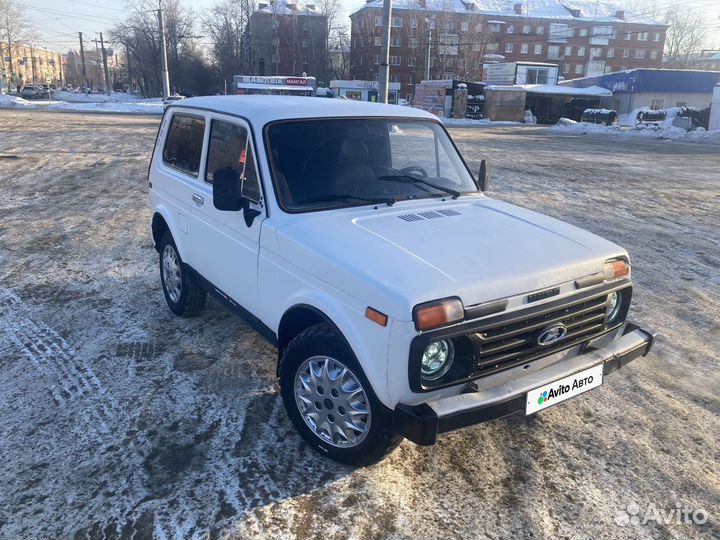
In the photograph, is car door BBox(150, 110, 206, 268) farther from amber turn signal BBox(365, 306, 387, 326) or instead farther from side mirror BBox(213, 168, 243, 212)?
amber turn signal BBox(365, 306, 387, 326)

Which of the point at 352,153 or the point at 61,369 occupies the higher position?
the point at 352,153

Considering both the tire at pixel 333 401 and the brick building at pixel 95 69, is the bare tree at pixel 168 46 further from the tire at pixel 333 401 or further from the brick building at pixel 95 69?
the tire at pixel 333 401

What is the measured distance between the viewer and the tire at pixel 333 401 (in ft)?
9.70

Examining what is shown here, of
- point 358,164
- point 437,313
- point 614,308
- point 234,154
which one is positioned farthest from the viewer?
point 234,154

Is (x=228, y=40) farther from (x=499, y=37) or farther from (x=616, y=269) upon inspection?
(x=616, y=269)

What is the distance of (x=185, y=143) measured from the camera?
16.2 ft

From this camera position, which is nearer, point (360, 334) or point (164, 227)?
point (360, 334)

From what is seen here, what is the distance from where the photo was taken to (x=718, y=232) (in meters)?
8.93

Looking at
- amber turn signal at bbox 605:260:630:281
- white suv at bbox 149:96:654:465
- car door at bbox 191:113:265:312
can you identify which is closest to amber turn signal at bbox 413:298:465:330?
white suv at bbox 149:96:654:465

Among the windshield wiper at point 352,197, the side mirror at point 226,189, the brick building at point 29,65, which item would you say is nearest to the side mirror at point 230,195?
the side mirror at point 226,189

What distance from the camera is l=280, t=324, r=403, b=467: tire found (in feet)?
9.70

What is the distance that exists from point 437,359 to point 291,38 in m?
91.5

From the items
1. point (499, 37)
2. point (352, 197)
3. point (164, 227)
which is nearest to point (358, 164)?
point (352, 197)

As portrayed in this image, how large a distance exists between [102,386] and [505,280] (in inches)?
117
